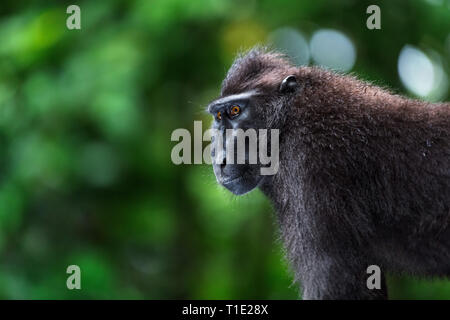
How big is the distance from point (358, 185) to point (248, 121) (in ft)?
4.14

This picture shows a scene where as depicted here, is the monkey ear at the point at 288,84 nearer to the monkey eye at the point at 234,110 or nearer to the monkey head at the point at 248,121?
the monkey head at the point at 248,121

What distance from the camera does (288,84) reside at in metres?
6.27

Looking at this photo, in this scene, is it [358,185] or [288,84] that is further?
[288,84]

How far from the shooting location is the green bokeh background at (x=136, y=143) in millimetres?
9250

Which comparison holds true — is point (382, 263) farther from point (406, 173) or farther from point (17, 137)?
point (17, 137)

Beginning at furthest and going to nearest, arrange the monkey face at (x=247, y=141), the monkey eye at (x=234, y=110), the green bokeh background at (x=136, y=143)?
the green bokeh background at (x=136, y=143)
the monkey eye at (x=234, y=110)
the monkey face at (x=247, y=141)

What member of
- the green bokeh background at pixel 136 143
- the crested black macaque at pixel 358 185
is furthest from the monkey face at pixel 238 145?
the green bokeh background at pixel 136 143

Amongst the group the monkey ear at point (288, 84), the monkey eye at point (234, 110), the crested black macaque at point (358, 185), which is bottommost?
the crested black macaque at point (358, 185)

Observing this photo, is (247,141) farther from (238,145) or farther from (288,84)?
(288,84)

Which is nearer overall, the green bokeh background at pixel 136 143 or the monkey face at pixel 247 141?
the monkey face at pixel 247 141

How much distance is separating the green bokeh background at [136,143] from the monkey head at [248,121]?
128 centimetres

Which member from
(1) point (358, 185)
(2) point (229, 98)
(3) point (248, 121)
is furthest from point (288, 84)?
(1) point (358, 185)
